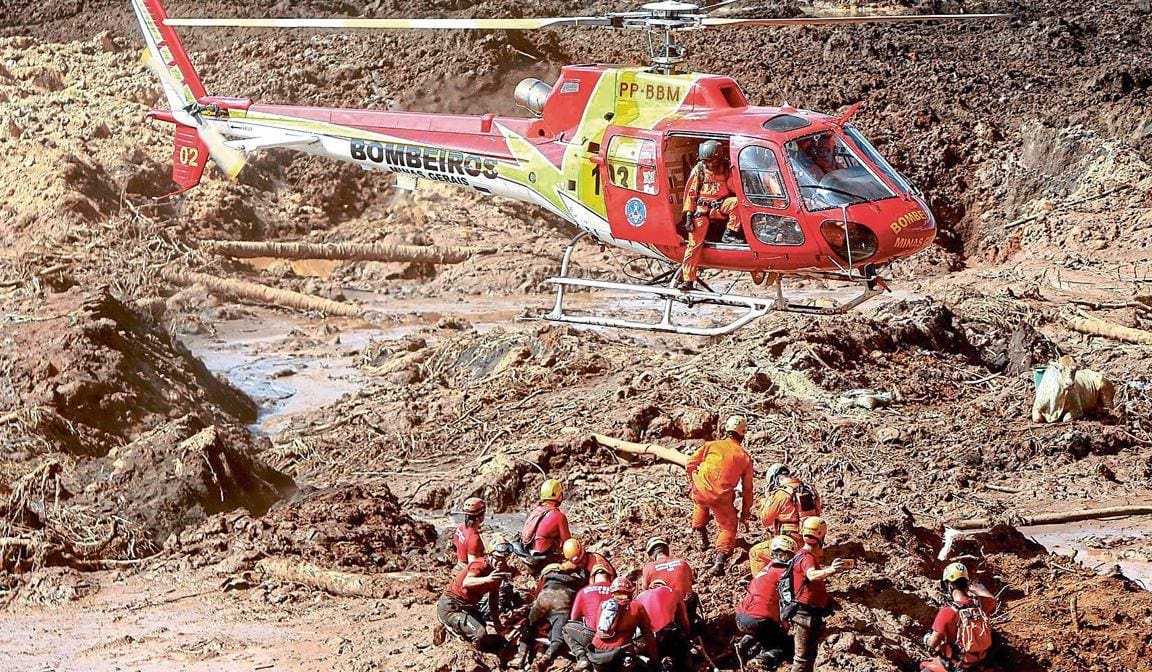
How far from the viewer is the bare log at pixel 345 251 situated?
2289 cm

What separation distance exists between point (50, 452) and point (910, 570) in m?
8.56

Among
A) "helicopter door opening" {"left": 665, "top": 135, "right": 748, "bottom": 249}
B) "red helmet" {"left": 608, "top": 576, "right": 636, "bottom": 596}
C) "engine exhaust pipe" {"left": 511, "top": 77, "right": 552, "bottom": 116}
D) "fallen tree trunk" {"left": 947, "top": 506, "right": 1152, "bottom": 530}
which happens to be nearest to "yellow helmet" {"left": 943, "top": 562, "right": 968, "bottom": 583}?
"red helmet" {"left": 608, "top": 576, "right": 636, "bottom": 596}

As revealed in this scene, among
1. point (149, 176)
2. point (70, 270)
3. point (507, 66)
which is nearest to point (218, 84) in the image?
point (149, 176)

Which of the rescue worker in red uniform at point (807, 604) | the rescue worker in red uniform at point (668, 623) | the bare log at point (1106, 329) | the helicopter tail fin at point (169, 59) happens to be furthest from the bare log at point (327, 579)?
the bare log at point (1106, 329)

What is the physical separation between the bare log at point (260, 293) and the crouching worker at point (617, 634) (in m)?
12.4

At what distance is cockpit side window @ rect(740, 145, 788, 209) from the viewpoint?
12.3 meters

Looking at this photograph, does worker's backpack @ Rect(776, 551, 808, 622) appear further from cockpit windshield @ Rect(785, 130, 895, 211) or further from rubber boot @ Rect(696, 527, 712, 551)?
cockpit windshield @ Rect(785, 130, 895, 211)

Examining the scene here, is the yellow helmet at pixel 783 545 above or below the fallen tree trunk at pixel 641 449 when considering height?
above

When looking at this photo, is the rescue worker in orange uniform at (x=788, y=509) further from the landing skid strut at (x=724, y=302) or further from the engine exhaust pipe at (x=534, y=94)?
the engine exhaust pipe at (x=534, y=94)

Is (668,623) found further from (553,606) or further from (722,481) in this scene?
(722,481)

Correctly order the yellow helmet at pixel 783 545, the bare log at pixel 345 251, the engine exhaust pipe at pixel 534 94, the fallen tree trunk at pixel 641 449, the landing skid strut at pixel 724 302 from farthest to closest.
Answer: the bare log at pixel 345 251, the engine exhaust pipe at pixel 534 94, the fallen tree trunk at pixel 641 449, the landing skid strut at pixel 724 302, the yellow helmet at pixel 783 545

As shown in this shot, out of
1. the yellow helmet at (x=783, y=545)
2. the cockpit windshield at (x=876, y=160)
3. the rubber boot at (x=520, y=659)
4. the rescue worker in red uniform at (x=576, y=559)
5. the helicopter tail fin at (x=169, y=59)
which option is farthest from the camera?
the helicopter tail fin at (x=169, y=59)

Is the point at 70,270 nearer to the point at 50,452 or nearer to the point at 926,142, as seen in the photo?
the point at 50,452

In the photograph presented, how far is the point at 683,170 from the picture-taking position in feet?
43.6
